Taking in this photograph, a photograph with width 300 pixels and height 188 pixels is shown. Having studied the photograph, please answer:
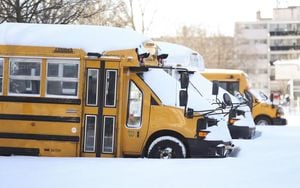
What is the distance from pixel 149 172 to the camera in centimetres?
890

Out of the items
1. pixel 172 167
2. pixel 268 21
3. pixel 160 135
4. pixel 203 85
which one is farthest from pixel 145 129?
pixel 268 21

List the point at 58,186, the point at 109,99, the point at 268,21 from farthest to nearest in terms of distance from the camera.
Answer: the point at 268,21
the point at 109,99
the point at 58,186

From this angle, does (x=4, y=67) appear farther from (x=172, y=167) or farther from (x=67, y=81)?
(x=172, y=167)

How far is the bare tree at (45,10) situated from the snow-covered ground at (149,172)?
31.3 feet

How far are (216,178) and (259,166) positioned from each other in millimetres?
1270

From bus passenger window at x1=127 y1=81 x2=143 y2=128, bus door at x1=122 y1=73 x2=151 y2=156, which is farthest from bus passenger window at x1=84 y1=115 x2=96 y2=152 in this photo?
bus passenger window at x1=127 y1=81 x2=143 y2=128

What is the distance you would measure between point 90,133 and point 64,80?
3.92 ft

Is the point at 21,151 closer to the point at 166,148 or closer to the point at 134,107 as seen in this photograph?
the point at 134,107

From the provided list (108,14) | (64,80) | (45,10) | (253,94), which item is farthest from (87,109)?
(108,14)

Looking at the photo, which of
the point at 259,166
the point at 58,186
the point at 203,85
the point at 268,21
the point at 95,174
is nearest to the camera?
the point at 58,186

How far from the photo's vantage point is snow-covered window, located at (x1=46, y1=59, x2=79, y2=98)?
37.2 ft

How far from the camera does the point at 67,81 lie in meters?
11.3

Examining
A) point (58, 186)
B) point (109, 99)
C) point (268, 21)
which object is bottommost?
point (58, 186)

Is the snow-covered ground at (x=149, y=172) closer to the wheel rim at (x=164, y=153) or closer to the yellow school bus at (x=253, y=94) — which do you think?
the wheel rim at (x=164, y=153)
